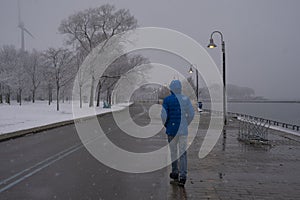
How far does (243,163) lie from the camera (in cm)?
890

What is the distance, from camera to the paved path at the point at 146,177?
5.96 meters

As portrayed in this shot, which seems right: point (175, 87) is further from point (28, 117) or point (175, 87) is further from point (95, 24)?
point (95, 24)

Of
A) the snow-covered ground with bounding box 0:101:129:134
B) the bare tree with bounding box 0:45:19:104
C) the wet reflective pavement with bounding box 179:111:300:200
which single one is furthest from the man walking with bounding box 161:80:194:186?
the bare tree with bounding box 0:45:19:104

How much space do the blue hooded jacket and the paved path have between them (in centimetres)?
124

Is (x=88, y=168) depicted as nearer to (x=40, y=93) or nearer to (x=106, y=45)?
(x=106, y=45)

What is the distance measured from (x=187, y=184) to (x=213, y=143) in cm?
677

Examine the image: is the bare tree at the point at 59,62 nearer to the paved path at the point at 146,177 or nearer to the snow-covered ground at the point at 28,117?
the snow-covered ground at the point at 28,117

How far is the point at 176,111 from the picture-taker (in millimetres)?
6625

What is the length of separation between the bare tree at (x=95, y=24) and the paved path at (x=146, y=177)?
38380mm

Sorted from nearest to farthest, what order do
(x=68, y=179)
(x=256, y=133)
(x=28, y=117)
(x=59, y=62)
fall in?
(x=68, y=179) → (x=256, y=133) → (x=28, y=117) → (x=59, y=62)

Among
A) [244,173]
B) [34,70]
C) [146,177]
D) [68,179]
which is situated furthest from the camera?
[34,70]

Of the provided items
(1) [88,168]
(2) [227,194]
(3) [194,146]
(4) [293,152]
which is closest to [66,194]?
(1) [88,168]

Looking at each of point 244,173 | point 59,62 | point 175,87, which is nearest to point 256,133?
point 244,173

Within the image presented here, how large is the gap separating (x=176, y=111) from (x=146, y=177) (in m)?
1.86
